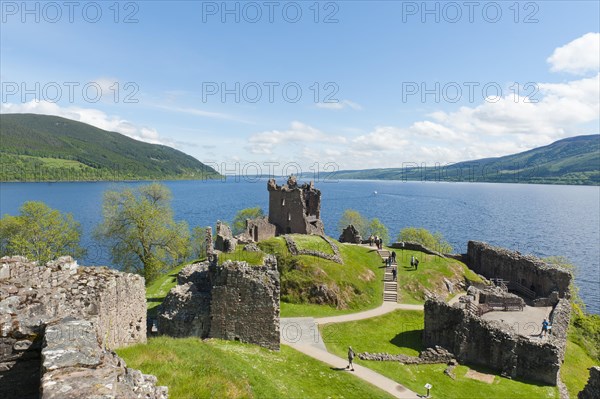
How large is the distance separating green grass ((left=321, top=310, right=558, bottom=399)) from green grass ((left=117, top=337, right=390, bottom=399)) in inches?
166

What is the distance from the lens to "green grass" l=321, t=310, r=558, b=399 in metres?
24.8

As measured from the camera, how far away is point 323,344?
29.2 metres

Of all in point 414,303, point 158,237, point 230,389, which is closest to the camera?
point 230,389

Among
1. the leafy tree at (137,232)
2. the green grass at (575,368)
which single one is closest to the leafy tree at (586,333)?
the green grass at (575,368)

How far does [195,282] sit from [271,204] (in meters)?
32.6

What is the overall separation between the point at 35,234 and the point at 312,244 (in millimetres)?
40807

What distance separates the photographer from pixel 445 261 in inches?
2024

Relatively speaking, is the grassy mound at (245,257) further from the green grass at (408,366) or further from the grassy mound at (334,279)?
the green grass at (408,366)

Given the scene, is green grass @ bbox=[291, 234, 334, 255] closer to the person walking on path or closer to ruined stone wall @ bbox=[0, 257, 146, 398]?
the person walking on path

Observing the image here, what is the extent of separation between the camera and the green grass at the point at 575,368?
2866cm

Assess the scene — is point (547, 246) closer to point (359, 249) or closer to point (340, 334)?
point (359, 249)

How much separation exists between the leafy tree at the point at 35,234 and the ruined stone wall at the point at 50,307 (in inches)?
1616

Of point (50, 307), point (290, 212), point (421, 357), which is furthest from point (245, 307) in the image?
point (290, 212)

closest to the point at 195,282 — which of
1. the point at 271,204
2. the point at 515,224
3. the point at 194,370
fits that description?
the point at 194,370
